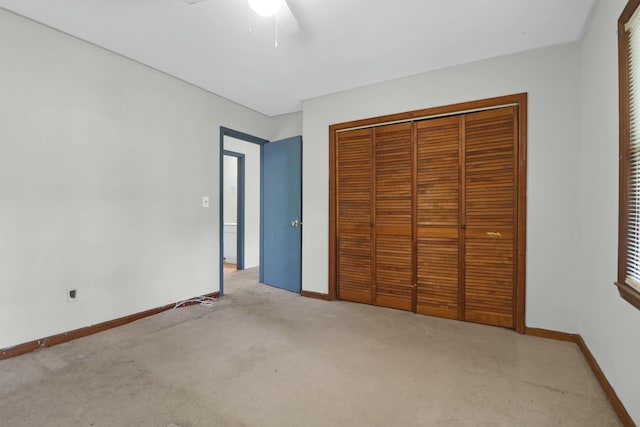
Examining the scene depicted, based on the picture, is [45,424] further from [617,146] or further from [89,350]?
[617,146]

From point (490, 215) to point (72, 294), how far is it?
370cm

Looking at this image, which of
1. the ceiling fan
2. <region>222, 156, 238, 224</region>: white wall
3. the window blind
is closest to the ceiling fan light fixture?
the ceiling fan

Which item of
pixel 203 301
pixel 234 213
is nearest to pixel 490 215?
pixel 203 301

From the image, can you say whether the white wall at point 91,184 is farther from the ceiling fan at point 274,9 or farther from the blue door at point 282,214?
the ceiling fan at point 274,9

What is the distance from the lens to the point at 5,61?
85.0 inches

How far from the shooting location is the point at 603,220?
6.48 ft

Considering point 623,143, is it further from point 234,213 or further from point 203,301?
point 234,213

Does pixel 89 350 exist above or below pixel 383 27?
below

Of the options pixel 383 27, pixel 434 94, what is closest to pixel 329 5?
pixel 383 27

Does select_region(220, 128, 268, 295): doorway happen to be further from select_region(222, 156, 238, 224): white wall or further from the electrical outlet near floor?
the electrical outlet near floor

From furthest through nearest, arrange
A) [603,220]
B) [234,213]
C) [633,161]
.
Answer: [234,213] → [603,220] → [633,161]

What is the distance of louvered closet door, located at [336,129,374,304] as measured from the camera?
3455mm

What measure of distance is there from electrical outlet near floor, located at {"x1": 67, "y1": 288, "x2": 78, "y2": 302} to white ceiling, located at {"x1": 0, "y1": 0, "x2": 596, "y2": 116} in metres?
2.10

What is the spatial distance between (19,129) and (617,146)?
396 centimetres
